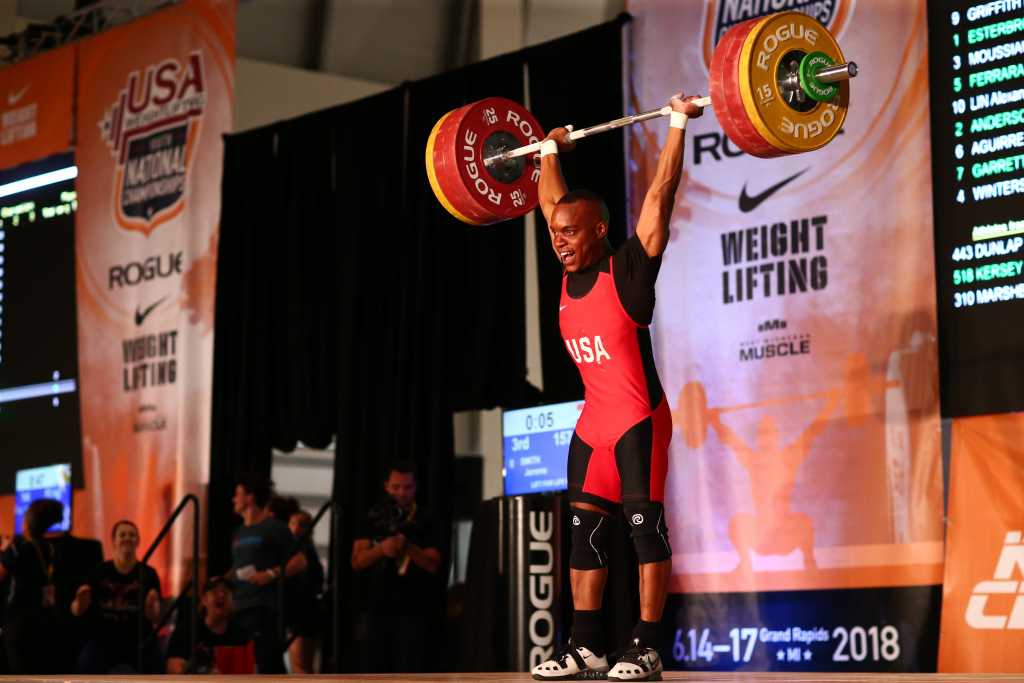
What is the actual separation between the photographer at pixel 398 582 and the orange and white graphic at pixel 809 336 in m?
1.07

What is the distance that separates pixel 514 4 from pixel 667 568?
18.6 ft

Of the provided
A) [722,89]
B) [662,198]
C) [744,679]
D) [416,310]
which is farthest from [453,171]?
[416,310]

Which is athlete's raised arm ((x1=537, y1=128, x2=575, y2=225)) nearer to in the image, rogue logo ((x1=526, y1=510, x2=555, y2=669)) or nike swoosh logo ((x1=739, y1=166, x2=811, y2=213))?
rogue logo ((x1=526, y1=510, x2=555, y2=669))

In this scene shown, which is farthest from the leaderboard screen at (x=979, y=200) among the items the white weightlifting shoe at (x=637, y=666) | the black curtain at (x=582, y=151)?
the white weightlifting shoe at (x=637, y=666)

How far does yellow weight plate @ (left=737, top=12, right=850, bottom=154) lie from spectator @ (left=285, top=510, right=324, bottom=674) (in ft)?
12.8

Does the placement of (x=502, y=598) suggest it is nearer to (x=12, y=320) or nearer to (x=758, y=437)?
(x=758, y=437)

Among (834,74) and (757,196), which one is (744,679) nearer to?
(834,74)

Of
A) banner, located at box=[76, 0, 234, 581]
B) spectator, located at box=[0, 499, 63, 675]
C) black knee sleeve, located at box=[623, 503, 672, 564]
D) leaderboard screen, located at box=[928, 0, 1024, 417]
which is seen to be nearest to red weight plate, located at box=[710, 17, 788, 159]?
black knee sleeve, located at box=[623, 503, 672, 564]

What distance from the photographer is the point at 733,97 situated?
318 cm

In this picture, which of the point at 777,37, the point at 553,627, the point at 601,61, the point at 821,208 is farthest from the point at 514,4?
the point at 777,37

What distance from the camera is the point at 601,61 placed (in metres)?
6.30

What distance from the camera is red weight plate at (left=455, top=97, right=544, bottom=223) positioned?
12.1 feet

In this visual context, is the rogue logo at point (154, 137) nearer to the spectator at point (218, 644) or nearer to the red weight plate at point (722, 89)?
the spectator at point (218, 644)

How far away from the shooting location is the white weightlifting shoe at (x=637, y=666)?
120 inches
